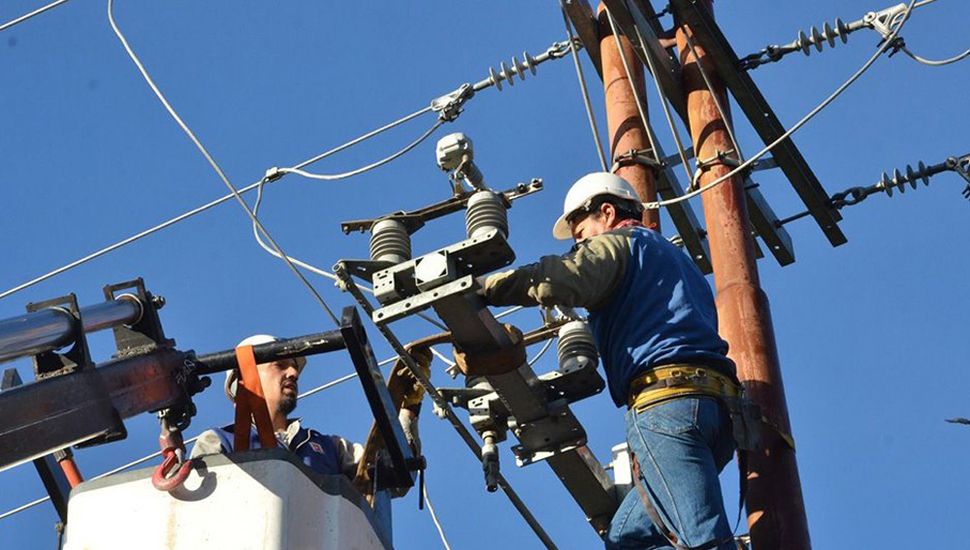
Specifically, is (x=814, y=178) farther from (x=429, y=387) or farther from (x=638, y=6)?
(x=429, y=387)

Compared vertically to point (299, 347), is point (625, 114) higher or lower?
higher

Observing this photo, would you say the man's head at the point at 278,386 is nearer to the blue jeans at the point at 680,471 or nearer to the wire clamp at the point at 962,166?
the blue jeans at the point at 680,471

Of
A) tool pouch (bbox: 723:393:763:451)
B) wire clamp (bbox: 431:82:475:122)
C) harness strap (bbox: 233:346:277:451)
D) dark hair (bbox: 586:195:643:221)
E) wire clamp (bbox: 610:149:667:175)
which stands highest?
wire clamp (bbox: 431:82:475:122)

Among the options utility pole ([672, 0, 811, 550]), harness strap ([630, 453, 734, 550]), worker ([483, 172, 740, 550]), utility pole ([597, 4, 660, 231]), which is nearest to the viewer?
harness strap ([630, 453, 734, 550])

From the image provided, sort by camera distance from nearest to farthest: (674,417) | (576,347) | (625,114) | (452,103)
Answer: (674,417), (576,347), (625,114), (452,103)

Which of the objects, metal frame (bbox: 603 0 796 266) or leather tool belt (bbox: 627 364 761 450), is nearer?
leather tool belt (bbox: 627 364 761 450)

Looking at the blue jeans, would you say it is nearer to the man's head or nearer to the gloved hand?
the gloved hand

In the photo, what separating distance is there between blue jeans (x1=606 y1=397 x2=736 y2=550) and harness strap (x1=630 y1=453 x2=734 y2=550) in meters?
0.01

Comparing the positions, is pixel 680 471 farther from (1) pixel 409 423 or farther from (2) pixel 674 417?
(1) pixel 409 423

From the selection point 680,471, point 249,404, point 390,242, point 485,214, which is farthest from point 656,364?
point 249,404

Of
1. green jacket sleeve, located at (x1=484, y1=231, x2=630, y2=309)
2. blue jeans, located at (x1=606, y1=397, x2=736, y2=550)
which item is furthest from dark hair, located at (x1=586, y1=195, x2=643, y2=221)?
blue jeans, located at (x1=606, y1=397, x2=736, y2=550)

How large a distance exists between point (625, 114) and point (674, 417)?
9.45ft

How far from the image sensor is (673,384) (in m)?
5.93

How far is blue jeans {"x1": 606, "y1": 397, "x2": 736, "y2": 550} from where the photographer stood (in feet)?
18.5
